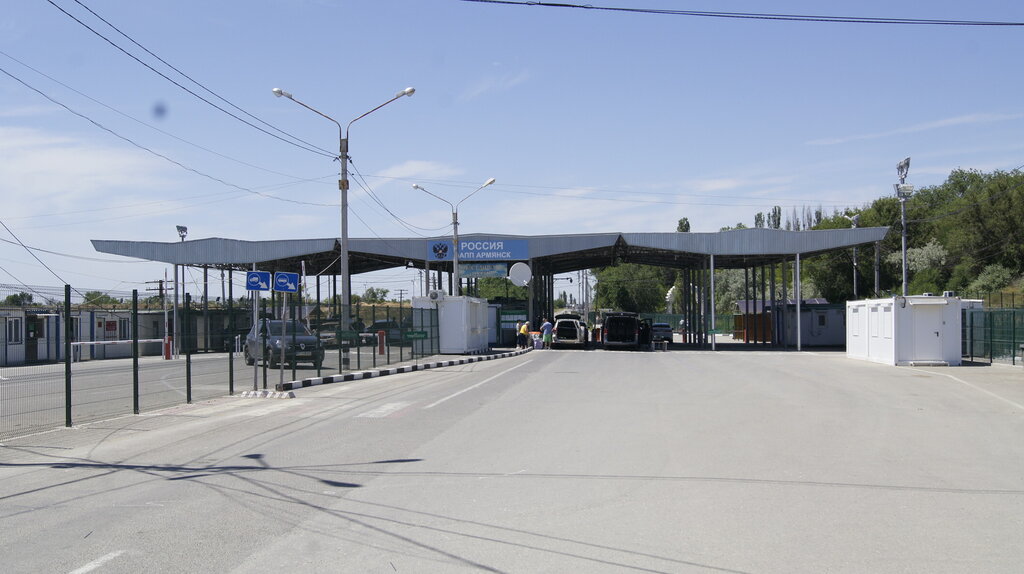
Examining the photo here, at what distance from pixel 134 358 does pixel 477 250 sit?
1222 inches

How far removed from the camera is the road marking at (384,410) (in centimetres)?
1379

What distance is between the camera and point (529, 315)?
4844 centimetres

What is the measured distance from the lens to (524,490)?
7715mm

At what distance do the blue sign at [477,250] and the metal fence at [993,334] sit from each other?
70.5 feet

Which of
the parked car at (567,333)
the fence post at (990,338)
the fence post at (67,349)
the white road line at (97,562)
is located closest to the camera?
the white road line at (97,562)

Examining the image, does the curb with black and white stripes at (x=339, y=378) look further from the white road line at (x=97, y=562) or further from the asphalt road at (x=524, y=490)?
the white road line at (x=97, y=562)

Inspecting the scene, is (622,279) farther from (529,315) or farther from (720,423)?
(720,423)

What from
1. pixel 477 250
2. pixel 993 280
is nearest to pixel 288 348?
pixel 477 250

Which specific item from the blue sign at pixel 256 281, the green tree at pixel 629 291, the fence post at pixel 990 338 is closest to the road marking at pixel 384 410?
the blue sign at pixel 256 281

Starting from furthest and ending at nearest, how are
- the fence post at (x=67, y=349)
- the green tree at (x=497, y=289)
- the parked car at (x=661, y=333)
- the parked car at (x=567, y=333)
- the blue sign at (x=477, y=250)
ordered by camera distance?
1. the green tree at (x=497, y=289)
2. the parked car at (x=661, y=333)
3. the parked car at (x=567, y=333)
4. the blue sign at (x=477, y=250)
5. the fence post at (x=67, y=349)

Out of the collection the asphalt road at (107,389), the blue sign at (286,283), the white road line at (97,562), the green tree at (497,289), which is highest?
the green tree at (497,289)

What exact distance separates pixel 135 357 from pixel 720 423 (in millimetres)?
9963

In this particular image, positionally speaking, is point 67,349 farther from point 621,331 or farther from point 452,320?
point 621,331

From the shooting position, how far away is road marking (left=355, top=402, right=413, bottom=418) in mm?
13789
